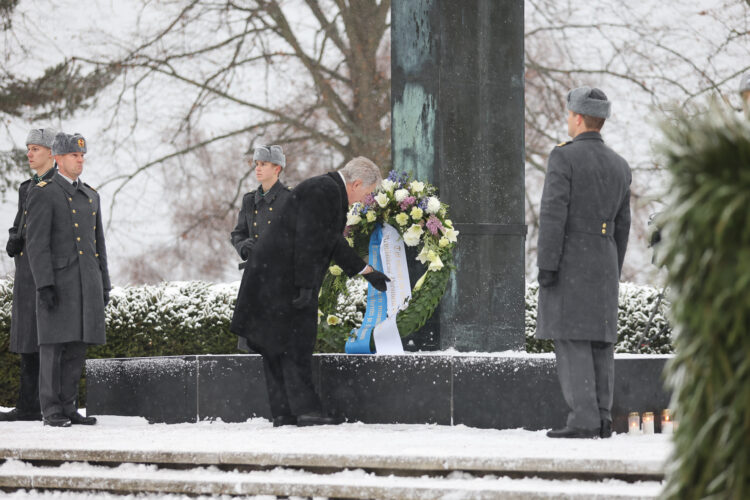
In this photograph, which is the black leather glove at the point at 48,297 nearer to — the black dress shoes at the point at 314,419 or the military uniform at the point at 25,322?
the military uniform at the point at 25,322

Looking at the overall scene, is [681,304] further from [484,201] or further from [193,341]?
[193,341]

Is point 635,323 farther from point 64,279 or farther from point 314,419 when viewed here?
point 64,279

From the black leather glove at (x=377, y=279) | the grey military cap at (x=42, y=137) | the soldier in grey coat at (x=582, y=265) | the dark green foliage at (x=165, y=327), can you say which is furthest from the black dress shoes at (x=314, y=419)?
the dark green foliage at (x=165, y=327)

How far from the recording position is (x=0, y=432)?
24.6ft

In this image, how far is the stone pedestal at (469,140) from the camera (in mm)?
8516

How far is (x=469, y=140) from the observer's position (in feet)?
28.2

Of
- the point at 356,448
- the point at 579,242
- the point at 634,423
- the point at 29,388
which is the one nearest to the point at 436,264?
A: the point at 579,242

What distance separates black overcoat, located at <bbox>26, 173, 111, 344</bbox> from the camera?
7.91 meters

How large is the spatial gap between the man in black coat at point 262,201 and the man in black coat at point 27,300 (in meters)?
1.52

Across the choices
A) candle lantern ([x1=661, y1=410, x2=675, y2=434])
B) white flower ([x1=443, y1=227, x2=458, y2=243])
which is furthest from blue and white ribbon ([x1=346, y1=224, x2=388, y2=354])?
candle lantern ([x1=661, y1=410, x2=675, y2=434])

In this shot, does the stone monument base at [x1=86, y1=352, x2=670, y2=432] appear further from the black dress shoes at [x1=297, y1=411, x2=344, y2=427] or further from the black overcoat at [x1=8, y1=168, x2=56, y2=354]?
the black overcoat at [x1=8, y1=168, x2=56, y2=354]

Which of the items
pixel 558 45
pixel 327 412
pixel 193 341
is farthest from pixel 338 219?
pixel 558 45

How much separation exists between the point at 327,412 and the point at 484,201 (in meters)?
2.06

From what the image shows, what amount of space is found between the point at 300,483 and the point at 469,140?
3815 mm
